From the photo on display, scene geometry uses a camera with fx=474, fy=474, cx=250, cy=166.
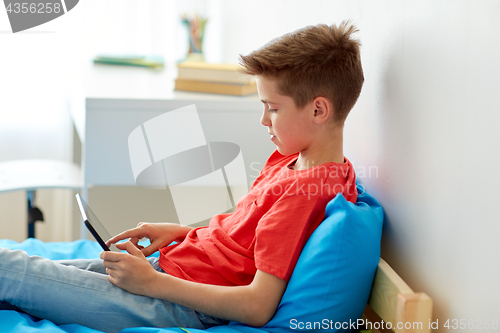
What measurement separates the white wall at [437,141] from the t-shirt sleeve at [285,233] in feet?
0.49

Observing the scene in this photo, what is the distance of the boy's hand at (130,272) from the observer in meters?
0.79

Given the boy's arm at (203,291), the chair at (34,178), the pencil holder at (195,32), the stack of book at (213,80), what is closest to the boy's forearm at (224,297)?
the boy's arm at (203,291)

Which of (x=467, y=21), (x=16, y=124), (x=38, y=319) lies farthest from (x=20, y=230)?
(x=467, y=21)

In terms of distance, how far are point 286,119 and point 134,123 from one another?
654 millimetres

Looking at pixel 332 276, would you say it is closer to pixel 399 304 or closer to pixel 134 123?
pixel 399 304

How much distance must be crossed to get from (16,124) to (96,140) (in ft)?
2.81

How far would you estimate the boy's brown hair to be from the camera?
0.80 m

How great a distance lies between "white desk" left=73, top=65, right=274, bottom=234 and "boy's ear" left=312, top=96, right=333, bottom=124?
60cm

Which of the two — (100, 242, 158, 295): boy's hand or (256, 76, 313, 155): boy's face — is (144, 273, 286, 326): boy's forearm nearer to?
(100, 242, 158, 295): boy's hand

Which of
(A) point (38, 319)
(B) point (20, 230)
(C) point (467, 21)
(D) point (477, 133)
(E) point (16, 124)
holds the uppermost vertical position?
(C) point (467, 21)

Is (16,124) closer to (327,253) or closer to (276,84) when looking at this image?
(276,84)

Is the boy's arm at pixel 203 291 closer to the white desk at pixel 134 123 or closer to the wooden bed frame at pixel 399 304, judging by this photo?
the wooden bed frame at pixel 399 304

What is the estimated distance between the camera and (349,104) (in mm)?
833

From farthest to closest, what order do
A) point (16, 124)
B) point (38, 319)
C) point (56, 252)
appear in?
point (16, 124)
point (56, 252)
point (38, 319)
